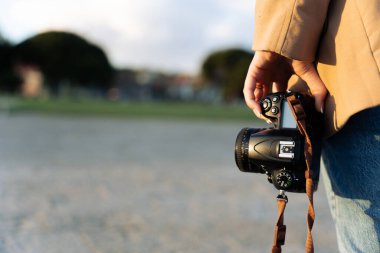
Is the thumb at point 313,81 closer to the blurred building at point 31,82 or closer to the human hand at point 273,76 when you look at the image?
the human hand at point 273,76

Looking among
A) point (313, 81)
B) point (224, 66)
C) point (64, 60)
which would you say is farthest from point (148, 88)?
point (313, 81)

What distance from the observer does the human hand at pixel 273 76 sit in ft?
5.41

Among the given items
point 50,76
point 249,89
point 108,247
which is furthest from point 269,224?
point 50,76

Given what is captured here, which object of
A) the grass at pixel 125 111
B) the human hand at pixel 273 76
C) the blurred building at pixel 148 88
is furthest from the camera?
the blurred building at pixel 148 88

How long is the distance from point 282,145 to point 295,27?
1.15 ft

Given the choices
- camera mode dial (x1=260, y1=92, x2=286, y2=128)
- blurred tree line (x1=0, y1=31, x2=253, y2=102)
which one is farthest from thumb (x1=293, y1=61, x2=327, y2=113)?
blurred tree line (x1=0, y1=31, x2=253, y2=102)

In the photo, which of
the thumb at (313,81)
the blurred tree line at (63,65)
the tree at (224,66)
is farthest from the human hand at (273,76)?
the tree at (224,66)

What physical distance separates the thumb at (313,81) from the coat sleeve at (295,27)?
6cm

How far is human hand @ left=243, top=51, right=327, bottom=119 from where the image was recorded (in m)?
1.65

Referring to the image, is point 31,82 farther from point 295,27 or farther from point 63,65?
point 295,27

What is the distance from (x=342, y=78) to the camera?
4.95 feet

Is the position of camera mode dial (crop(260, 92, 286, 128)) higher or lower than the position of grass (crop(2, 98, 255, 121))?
higher

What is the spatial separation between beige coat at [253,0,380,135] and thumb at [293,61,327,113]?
23 millimetres

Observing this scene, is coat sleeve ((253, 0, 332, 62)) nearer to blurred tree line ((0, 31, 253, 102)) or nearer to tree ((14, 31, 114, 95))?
blurred tree line ((0, 31, 253, 102))
